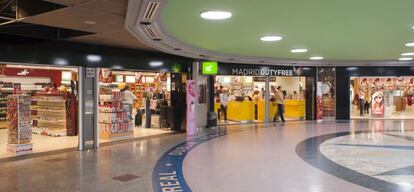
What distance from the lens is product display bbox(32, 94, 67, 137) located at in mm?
10227

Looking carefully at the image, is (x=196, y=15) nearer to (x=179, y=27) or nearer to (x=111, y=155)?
(x=179, y=27)

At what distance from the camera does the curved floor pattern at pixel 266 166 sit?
16.2 ft

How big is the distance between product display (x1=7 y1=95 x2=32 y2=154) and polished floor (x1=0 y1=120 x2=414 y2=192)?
82 cm

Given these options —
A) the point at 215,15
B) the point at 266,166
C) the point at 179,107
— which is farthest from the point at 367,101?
the point at 215,15

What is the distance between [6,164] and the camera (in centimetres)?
637

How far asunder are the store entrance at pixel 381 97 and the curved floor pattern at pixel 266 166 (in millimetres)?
7126

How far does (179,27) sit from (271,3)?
207cm

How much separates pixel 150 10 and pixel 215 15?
116 centimetres

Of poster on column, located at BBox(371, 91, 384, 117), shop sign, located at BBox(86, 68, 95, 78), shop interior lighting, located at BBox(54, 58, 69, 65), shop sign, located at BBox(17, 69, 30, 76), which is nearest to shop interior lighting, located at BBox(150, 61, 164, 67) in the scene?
shop sign, located at BBox(86, 68, 95, 78)

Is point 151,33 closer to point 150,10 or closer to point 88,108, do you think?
point 150,10

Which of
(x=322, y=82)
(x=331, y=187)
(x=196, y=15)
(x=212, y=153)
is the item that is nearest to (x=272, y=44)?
(x=212, y=153)

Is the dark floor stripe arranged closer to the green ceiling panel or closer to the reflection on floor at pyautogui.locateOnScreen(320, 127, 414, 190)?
the reflection on floor at pyautogui.locateOnScreen(320, 127, 414, 190)

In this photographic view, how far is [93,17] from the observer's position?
5031mm

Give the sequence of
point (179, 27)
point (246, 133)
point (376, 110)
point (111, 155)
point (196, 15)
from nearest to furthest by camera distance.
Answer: point (196, 15), point (179, 27), point (111, 155), point (246, 133), point (376, 110)
